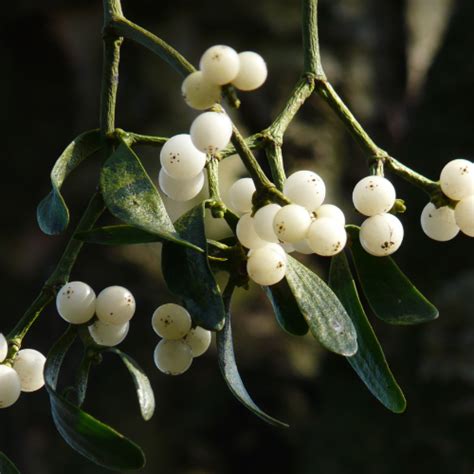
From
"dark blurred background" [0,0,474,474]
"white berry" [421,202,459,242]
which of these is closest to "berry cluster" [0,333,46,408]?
"white berry" [421,202,459,242]

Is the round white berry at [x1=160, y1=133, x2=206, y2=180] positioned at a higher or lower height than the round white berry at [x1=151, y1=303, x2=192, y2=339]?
higher

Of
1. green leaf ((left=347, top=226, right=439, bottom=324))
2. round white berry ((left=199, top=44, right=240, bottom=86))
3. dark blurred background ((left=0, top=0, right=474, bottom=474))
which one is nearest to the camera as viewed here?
round white berry ((left=199, top=44, right=240, bottom=86))

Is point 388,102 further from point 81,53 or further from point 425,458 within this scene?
point 425,458

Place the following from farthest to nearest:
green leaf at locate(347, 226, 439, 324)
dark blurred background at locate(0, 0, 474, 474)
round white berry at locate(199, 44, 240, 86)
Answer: dark blurred background at locate(0, 0, 474, 474)
green leaf at locate(347, 226, 439, 324)
round white berry at locate(199, 44, 240, 86)

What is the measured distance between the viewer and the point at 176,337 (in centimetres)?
50

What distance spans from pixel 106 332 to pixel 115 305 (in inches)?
0.7

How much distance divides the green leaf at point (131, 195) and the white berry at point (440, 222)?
0.15 m

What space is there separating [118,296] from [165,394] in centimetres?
102

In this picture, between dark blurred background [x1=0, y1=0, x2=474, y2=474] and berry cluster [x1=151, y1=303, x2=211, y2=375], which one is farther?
dark blurred background [x1=0, y1=0, x2=474, y2=474]

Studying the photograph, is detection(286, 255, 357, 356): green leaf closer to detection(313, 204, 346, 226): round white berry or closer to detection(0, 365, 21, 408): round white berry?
detection(313, 204, 346, 226): round white berry

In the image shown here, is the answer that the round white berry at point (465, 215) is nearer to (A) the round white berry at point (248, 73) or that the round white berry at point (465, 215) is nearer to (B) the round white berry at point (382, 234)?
(B) the round white berry at point (382, 234)

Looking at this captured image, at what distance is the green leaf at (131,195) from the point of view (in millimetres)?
444

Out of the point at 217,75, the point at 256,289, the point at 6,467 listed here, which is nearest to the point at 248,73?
the point at 217,75

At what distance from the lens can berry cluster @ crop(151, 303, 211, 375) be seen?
1.61 ft
